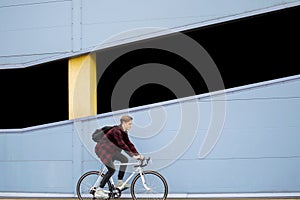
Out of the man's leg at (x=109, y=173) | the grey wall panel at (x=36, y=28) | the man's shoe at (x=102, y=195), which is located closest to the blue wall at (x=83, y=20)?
the grey wall panel at (x=36, y=28)

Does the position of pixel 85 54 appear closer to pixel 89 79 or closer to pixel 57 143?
pixel 89 79

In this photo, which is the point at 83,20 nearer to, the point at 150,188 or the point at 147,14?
the point at 147,14

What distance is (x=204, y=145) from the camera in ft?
37.6

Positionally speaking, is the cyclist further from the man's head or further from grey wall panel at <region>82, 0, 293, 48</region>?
grey wall panel at <region>82, 0, 293, 48</region>

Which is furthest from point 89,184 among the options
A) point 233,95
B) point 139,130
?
point 233,95

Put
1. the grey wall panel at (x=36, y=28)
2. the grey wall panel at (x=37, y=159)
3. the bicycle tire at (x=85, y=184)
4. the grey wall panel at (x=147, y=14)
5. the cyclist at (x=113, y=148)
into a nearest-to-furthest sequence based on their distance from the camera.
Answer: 1. the cyclist at (x=113, y=148)
2. the bicycle tire at (x=85, y=184)
3. the grey wall panel at (x=147, y=14)
4. the grey wall panel at (x=37, y=159)
5. the grey wall panel at (x=36, y=28)

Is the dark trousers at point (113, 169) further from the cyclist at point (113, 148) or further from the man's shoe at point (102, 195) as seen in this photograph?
the man's shoe at point (102, 195)

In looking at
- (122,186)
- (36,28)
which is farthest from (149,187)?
(36,28)

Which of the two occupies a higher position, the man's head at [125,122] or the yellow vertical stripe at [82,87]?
the yellow vertical stripe at [82,87]

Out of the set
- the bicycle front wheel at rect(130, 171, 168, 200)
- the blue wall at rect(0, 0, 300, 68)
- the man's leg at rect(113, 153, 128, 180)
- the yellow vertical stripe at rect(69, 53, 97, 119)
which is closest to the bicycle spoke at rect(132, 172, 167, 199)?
the bicycle front wheel at rect(130, 171, 168, 200)

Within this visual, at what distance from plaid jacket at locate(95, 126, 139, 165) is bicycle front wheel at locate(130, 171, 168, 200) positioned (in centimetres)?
49

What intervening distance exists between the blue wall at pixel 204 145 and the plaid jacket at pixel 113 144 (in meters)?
1.32

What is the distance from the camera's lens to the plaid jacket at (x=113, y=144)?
10.3 metres

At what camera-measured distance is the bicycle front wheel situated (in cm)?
1024
